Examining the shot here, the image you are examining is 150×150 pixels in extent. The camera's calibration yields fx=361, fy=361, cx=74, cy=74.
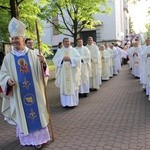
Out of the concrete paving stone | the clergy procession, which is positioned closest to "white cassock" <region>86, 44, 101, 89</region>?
the clergy procession

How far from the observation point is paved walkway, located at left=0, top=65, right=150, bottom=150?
6863mm

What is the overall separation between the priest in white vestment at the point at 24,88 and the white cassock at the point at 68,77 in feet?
13.6

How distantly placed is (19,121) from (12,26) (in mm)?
1756

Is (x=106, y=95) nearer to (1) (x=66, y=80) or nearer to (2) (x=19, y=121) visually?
(1) (x=66, y=80)

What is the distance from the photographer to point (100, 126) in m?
8.25

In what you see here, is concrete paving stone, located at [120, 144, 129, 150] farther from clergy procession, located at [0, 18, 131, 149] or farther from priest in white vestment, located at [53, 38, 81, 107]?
priest in white vestment, located at [53, 38, 81, 107]

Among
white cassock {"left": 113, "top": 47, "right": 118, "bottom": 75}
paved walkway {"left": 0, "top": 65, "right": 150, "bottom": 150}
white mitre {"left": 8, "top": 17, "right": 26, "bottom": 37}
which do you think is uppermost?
white mitre {"left": 8, "top": 17, "right": 26, "bottom": 37}

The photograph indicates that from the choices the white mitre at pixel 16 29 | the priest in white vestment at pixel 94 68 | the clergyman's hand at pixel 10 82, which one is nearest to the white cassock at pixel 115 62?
the priest in white vestment at pixel 94 68

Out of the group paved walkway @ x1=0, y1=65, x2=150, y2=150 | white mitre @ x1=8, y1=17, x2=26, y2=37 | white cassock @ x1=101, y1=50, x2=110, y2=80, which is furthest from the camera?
white cassock @ x1=101, y1=50, x2=110, y2=80

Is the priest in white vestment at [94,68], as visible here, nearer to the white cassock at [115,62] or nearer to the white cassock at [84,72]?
the white cassock at [84,72]

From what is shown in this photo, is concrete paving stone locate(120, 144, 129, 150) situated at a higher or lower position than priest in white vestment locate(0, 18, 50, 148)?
lower

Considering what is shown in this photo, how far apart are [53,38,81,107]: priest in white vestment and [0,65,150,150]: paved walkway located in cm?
33

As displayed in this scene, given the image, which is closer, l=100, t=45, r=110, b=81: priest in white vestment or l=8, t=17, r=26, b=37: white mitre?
l=8, t=17, r=26, b=37: white mitre

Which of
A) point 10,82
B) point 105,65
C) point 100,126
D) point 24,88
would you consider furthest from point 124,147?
point 105,65
